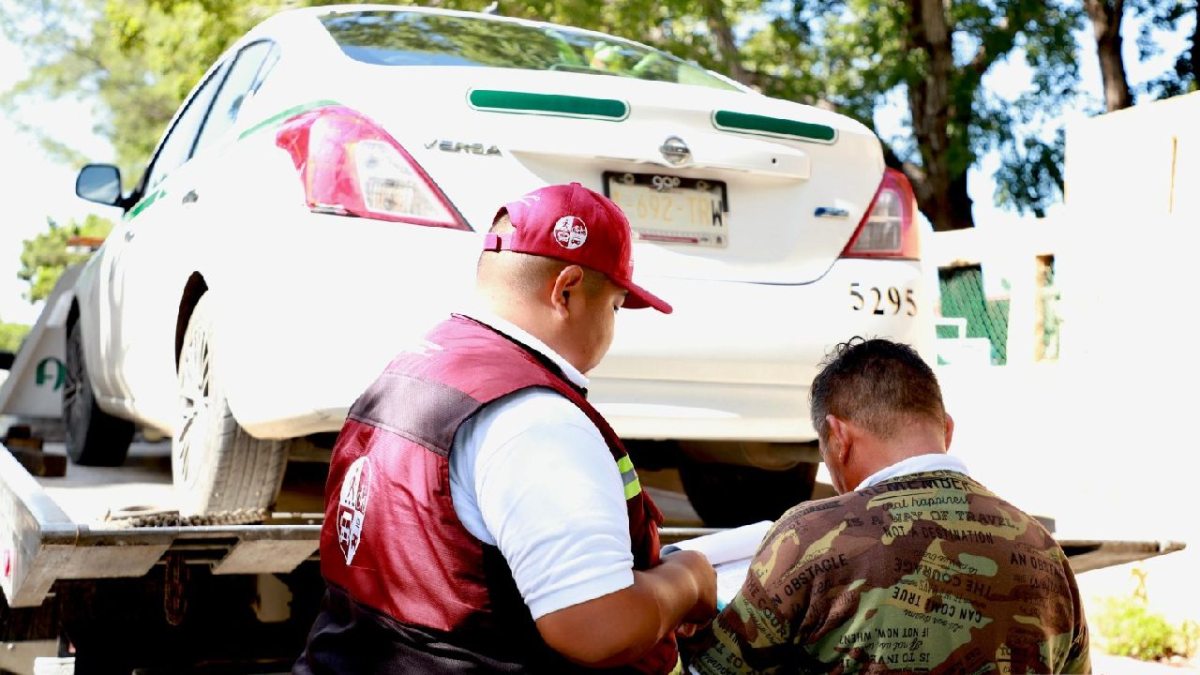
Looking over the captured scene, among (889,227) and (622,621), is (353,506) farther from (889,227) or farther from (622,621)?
(889,227)

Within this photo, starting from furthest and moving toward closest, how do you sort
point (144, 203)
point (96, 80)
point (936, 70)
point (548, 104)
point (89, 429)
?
point (96, 80) < point (936, 70) < point (89, 429) < point (144, 203) < point (548, 104)

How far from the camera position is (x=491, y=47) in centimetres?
427

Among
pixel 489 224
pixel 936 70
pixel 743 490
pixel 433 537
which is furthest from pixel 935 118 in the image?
pixel 433 537

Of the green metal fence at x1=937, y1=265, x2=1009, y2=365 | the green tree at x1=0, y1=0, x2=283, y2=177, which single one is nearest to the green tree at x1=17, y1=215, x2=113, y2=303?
the green tree at x1=0, y1=0, x2=283, y2=177

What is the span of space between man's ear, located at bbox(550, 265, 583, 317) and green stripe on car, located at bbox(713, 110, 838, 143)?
6.06 feet

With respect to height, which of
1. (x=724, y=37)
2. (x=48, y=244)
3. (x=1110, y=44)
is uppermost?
(x=724, y=37)

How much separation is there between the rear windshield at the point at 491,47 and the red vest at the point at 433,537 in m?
2.08

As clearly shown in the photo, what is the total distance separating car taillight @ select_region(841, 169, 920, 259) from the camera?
13.3 ft

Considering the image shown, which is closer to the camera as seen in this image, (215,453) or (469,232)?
(469,232)

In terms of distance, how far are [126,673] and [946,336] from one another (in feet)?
25.6

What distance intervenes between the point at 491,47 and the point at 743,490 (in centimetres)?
162

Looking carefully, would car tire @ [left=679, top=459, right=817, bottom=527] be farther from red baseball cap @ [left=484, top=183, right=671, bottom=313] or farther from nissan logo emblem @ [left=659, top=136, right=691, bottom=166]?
red baseball cap @ [left=484, top=183, right=671, bottom=313]

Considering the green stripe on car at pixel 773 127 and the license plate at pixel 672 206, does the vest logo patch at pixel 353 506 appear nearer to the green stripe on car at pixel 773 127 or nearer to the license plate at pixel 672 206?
the license plate at pixel 672 206

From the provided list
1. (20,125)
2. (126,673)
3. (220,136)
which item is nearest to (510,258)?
(126,673)
